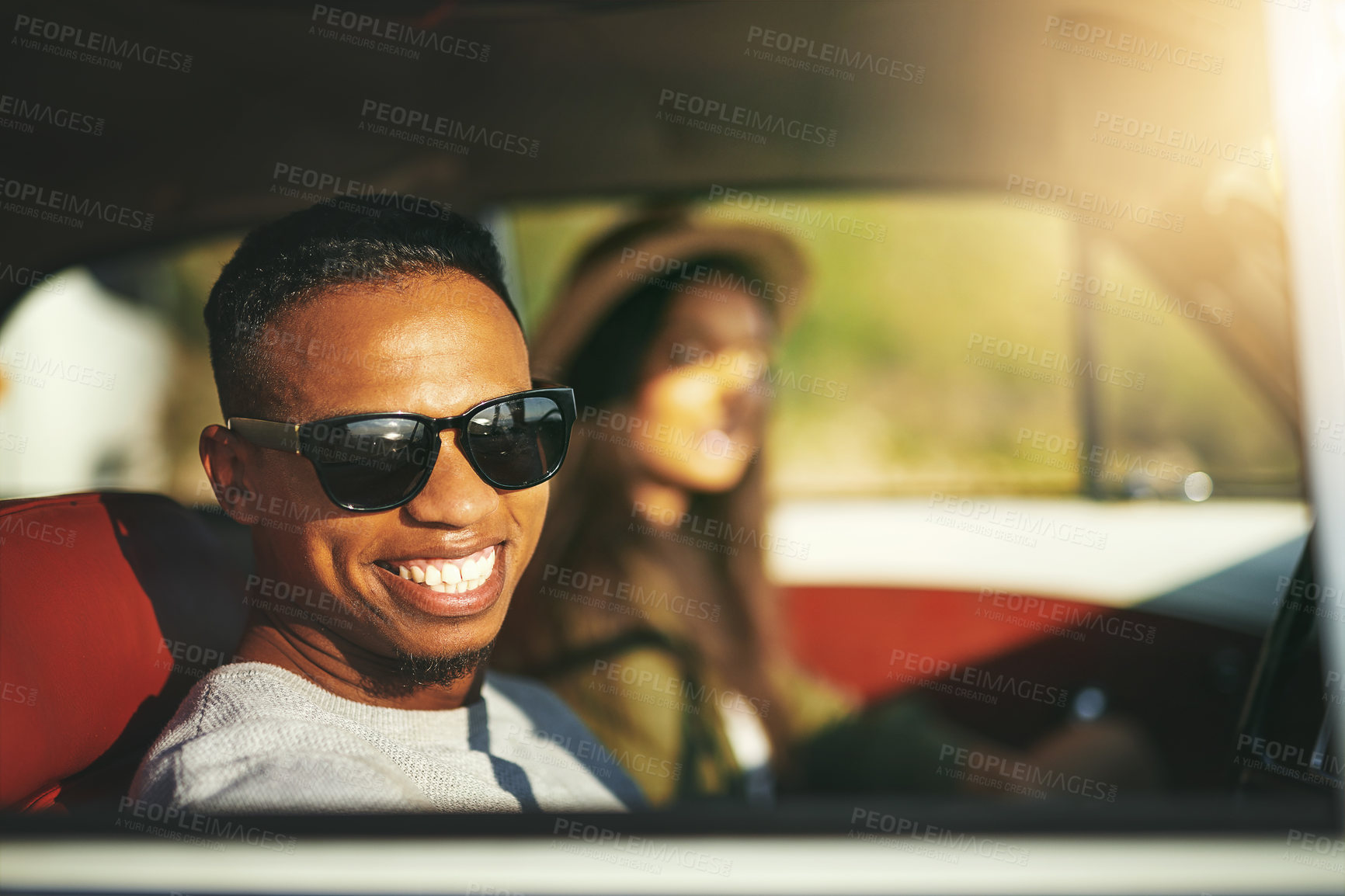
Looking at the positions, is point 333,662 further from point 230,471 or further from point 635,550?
point 635,550

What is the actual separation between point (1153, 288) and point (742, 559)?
4.56 ft

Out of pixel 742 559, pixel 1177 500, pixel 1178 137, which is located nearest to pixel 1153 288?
pixel 1178 137

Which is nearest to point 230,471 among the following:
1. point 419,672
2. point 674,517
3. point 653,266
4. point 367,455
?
point 367,455

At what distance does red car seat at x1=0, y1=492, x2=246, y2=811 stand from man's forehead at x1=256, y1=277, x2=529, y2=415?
0.41 meters

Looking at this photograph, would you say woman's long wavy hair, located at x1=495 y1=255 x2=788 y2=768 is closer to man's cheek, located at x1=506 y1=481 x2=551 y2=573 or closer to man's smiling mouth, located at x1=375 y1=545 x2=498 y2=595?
man's cheek, located at x1=506 y1=481 x2=551 y2=573

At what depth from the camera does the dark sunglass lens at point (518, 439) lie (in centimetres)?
98

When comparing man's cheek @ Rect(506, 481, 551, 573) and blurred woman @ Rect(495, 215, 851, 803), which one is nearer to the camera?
man's cheek @ Rect(506, 481, 551, 573)

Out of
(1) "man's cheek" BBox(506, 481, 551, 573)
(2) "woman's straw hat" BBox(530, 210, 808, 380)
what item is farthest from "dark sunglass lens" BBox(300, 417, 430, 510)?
(2) "woman's straw hat" BBox(530, 210, 808, 380)

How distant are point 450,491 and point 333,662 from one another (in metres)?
0.26

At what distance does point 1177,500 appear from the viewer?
2746 mm

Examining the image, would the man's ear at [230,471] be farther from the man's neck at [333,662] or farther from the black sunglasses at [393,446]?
the man's neck at [333,662]

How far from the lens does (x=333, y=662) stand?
1030 mm

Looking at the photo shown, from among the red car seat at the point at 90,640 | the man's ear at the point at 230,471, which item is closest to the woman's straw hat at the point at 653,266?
the red car seat at the point at 90,640

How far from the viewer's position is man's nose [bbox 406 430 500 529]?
3.17 feet
